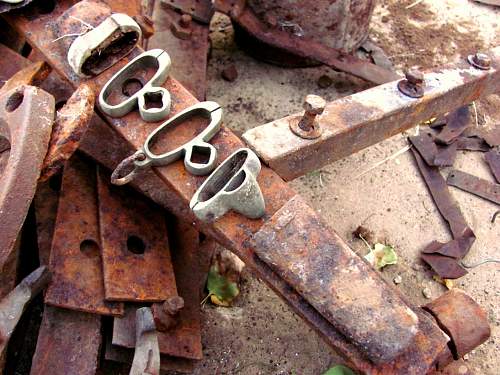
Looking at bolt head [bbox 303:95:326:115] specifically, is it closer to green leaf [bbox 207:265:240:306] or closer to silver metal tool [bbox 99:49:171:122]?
silver metal tool [bbox 99:49:171:122]

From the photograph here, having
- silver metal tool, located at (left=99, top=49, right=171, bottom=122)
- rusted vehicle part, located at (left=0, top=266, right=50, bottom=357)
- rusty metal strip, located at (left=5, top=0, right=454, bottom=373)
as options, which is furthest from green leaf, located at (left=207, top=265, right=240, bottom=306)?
silver metal tool, located at (left=99, top=49, right=171, bottom=122)

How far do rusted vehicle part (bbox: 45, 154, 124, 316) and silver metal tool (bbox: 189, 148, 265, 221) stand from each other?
57 centimetres

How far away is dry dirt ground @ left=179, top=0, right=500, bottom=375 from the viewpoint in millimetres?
2287

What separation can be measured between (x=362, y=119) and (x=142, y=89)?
89 cm

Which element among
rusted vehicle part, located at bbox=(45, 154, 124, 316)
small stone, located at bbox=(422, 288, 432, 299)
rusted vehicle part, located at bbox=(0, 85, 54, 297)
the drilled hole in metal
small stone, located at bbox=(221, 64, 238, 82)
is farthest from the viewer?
small stone, located at bbox=(221, 64, 238, 82)

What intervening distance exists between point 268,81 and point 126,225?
1.76 meters

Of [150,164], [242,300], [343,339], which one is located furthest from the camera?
[242,300]

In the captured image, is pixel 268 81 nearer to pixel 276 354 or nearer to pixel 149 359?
pixel 276 354

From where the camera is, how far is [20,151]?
1488 millimetres

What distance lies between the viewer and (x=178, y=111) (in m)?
1.76

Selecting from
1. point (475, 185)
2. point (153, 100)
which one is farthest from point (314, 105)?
point (475, 185)

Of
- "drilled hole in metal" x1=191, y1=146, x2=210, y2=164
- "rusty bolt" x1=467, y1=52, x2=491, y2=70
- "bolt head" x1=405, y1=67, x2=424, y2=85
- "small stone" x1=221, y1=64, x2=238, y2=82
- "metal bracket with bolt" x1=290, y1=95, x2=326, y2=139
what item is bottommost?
"small stone" x1=221, y1=64, x2=238, y2=82

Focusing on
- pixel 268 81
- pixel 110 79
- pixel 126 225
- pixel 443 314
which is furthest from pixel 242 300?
pixel 268 81

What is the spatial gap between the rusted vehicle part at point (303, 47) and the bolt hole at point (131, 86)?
4.85ft
